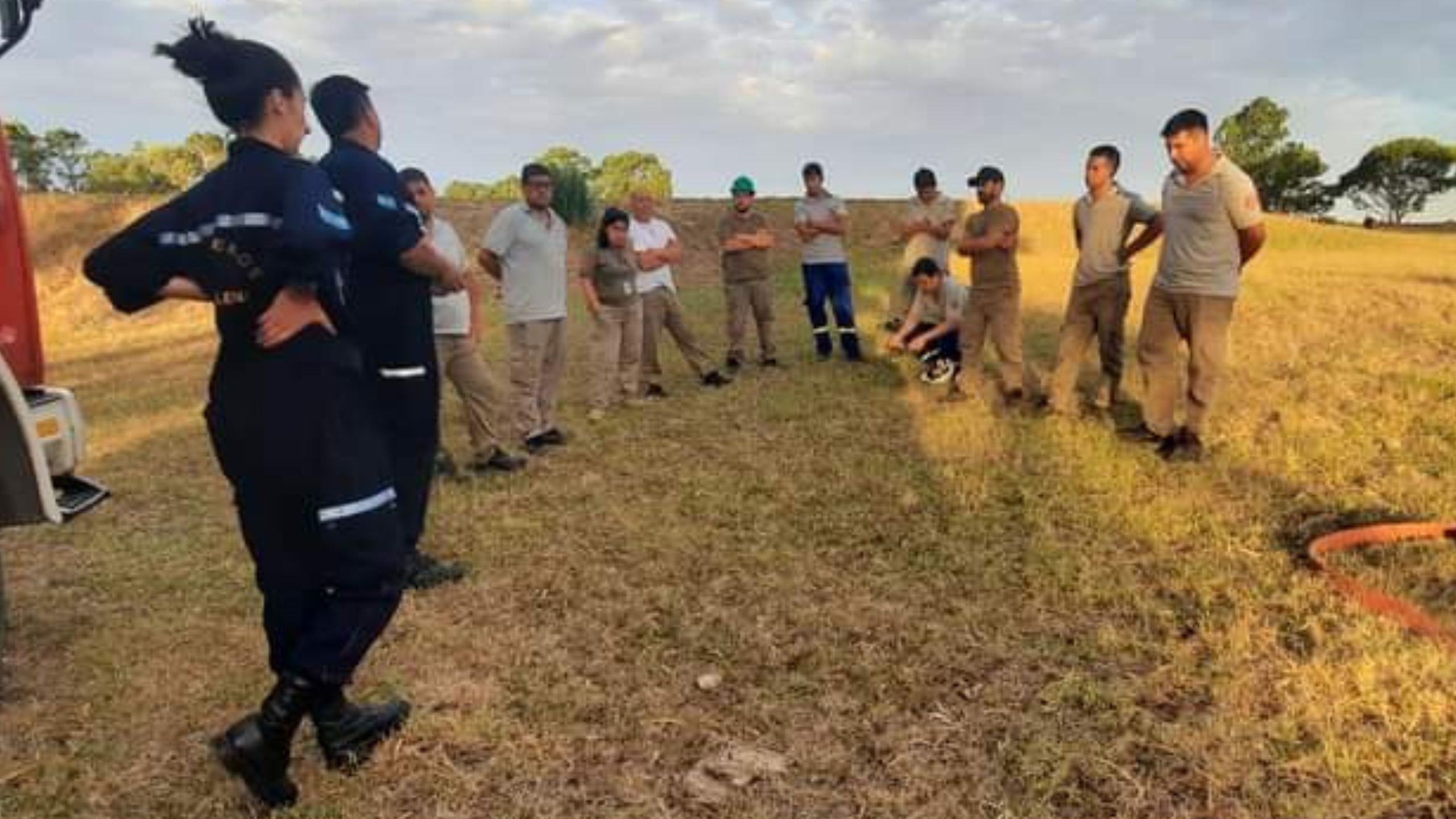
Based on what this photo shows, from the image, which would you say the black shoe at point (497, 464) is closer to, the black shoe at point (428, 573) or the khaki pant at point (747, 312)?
the black shoe at point (428, 573)

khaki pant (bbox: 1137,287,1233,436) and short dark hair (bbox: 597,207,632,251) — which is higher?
short dark hair (bbox: 597,207,632,251)

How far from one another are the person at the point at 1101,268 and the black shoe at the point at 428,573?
4.25 m

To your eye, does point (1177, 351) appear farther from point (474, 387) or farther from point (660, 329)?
point (660, 329)

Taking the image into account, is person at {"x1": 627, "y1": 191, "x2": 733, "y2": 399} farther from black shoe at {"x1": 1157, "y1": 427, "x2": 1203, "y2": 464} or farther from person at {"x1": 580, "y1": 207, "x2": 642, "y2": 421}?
black shoe at {"x1": 1157, "y1": 427, "x2": 1203, "y2": 464}

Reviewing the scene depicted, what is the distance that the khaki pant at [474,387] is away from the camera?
19.1ft

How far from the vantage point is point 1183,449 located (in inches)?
225

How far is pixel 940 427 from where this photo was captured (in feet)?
22.1

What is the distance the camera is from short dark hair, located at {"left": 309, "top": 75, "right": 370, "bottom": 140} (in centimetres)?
345

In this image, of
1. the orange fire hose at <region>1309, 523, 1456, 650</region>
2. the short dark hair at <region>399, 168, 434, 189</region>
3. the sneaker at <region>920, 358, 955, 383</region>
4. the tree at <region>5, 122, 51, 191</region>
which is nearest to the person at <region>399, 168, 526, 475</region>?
the short dark hair at <region>399, 168, 434, 189</region>

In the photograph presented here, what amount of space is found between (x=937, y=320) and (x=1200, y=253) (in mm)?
3030

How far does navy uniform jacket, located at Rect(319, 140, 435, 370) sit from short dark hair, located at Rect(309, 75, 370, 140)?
0.08 m

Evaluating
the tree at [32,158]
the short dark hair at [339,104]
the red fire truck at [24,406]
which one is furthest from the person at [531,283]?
the tree at [32,158]

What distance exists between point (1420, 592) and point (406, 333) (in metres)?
3.92

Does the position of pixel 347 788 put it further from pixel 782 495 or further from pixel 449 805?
pixel 782 495
